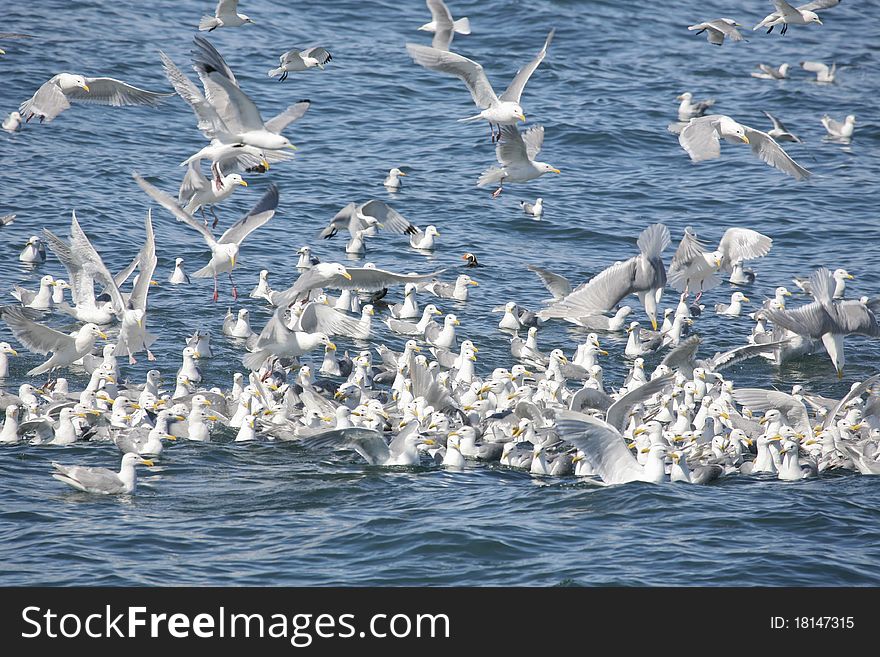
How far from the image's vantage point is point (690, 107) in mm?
31219

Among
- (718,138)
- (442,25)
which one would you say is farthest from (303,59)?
(718,138)

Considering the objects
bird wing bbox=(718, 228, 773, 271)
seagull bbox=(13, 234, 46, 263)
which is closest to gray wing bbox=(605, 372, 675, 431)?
bird wing bbox=(718, 228, 773, 271)

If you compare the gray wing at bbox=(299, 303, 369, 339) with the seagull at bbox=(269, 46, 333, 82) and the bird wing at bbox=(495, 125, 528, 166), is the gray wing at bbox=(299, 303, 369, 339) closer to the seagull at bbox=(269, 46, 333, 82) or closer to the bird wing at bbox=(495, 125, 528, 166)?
the bird wing at bbox=(495, 125, 528, 166)

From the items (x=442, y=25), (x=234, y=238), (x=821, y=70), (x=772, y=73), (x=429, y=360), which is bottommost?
(x=429, y=360)

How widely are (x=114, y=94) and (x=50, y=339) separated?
4384 millimetres

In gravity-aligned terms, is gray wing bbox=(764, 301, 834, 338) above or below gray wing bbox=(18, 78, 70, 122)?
below

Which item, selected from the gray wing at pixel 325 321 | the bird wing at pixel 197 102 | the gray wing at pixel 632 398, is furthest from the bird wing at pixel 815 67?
the bird wing at pixel 197 102

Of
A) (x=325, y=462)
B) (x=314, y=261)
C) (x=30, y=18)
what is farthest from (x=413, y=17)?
Result: (x=325, y=462)

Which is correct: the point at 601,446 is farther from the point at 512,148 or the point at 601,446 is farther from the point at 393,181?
the point at 393,181

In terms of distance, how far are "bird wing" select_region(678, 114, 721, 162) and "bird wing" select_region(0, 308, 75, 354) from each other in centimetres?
922

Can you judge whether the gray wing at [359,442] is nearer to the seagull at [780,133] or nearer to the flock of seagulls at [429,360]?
the flock of seagulls at [429,360]

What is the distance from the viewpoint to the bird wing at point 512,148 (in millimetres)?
20219

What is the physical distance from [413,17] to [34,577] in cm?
2889

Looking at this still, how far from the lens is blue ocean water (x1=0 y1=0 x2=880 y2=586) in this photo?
38.6 ft
